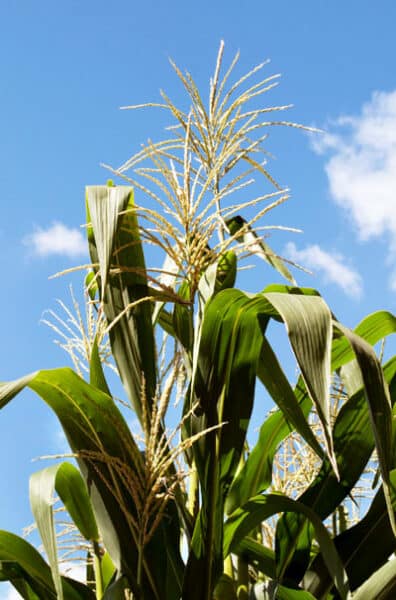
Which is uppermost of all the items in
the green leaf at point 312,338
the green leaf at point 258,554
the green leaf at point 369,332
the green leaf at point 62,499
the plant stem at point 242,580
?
the green leaf at point 369,332

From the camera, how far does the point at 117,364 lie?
61.2 inches

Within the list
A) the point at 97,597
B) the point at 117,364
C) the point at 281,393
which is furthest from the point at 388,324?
the point at 97,597

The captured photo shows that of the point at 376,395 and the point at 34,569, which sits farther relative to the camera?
the point at 34,569

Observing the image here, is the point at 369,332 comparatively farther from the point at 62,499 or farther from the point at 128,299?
the point at 62,499

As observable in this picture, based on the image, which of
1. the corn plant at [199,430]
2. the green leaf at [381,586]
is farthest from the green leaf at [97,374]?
the green leaf at [381,586]

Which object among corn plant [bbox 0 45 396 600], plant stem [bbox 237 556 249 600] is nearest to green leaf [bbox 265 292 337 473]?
corn plant [bbox 0 45 396 600]

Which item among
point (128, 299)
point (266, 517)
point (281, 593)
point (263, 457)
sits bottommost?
point (281, 593)

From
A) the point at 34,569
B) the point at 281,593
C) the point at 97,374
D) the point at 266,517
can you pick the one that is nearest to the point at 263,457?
the point at 266,517

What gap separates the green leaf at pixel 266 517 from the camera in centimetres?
137

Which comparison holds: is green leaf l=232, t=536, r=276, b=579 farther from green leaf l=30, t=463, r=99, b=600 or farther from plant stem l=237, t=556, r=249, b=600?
green leaf l=30, t=463, r=99, b=600

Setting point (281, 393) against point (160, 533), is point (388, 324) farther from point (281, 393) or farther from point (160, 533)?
point (160, 533)

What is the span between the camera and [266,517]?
1435 millimetres

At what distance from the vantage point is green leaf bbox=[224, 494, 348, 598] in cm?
137

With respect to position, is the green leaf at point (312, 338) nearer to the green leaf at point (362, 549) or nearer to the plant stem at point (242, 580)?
the green leaf at point (362, 549)
